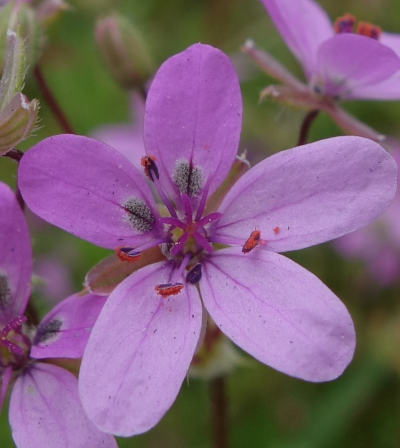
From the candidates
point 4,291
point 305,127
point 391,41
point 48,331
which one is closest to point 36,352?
point 48,331

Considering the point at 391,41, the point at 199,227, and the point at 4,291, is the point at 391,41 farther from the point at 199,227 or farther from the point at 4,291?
the point at 4,291

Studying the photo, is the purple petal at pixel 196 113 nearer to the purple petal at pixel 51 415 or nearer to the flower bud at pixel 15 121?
the flower bud at pixel 15 121

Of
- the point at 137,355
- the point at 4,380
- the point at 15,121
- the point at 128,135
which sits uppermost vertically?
the point at 15,121

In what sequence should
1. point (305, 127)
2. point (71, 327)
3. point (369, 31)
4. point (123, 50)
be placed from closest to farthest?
point (71, 327)
point (305, 127)
point (369, 31)
point (123, 50)

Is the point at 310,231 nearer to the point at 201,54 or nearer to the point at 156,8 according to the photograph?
the point at 201,54

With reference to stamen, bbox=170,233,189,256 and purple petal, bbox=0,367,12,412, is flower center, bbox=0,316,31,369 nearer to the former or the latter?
purple petal, bbox=0,367,12,412

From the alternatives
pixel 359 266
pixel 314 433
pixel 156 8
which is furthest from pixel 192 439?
pixel 156 8
